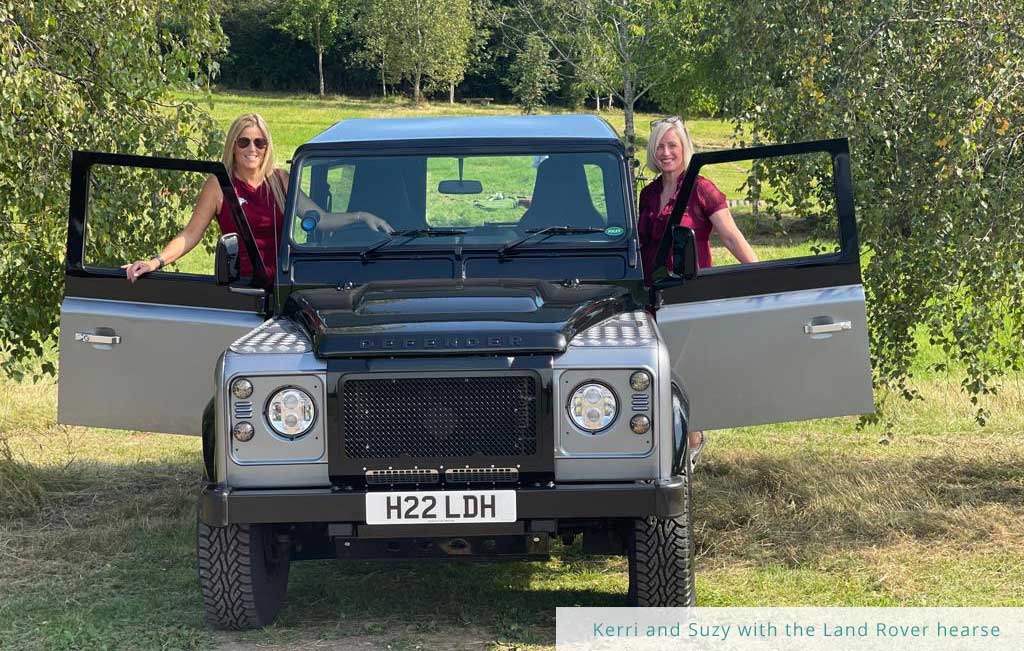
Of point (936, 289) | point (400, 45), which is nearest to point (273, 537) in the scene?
point (936, 289)

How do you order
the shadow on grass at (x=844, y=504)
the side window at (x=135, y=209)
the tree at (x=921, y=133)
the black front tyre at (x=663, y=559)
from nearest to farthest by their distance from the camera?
the black front tyre at (x=663, y=559) → the tree at (x=921, y=133) → the shadow on grass at (x=844, y=504) → the side window at (x=135, y=209)

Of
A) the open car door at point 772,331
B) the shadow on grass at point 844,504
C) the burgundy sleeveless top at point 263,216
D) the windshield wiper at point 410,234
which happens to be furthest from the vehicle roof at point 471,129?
the shadow on grass at point 844,504

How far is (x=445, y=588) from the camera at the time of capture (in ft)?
22.3

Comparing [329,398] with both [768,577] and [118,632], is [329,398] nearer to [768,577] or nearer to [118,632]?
[118,632]

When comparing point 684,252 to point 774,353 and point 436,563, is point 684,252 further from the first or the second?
point 436,563

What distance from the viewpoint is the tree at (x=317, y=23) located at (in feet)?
250

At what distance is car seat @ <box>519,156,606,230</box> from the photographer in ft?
21.5

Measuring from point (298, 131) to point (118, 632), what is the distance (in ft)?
157

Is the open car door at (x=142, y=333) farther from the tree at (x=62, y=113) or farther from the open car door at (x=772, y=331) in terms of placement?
the open car door at (x=772, y=331)

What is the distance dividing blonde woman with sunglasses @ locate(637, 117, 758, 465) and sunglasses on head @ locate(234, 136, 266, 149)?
184cm

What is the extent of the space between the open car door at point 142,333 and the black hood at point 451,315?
1.61ft

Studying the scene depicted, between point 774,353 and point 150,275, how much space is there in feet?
9.17

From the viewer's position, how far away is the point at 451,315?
573cm

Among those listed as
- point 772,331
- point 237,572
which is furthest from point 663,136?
point 237,572
